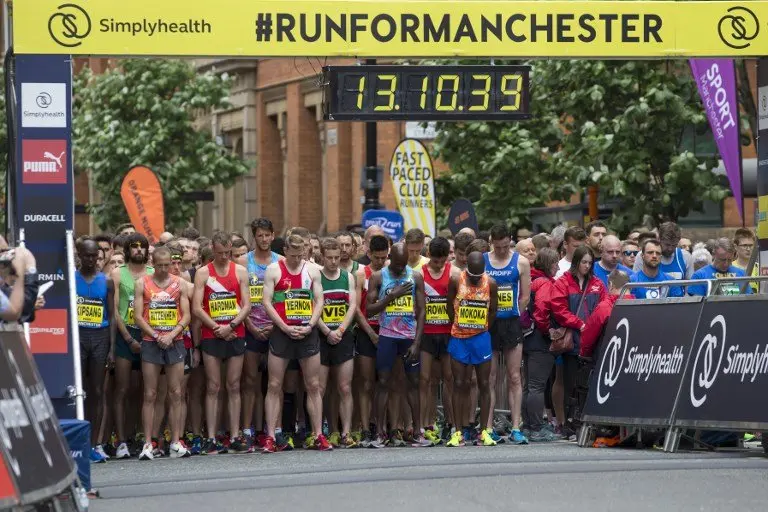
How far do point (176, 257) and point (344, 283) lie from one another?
1588mm

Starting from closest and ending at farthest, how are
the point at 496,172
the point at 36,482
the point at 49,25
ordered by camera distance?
the point at 36,482 < the point at 49,25 < the point at 496,172

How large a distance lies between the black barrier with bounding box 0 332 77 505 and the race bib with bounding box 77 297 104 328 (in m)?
5.12

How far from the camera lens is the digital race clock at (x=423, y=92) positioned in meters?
16.5

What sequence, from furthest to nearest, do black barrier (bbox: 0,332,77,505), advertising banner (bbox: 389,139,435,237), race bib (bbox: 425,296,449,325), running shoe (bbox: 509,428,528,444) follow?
advertising banner (bbox: 389,139,435,237)
race bib (bbox: 425,296,449,325)
running shoe (bbox: 509,428,528,444)
black barrier (bbox: 0,332,77,505)

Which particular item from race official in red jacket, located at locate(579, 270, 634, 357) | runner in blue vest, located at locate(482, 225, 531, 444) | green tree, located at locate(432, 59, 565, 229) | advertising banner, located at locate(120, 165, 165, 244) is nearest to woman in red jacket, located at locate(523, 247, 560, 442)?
runner in blue vest, located at locate(482, 225, 531, 444)

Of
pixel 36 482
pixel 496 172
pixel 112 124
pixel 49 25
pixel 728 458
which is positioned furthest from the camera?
pixel 112 124

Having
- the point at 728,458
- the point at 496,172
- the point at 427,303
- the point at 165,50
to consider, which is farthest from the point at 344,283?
the point at 496,172

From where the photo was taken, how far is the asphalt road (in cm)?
1156

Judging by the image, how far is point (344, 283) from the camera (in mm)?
16750

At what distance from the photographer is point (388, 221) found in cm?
2491

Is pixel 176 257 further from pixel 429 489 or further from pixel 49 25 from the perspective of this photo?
pixel 429 489

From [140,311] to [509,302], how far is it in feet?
11.4

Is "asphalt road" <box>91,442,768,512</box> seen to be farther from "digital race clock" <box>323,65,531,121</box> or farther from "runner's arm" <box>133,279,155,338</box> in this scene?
"digital race clock" <box>323,65,531,121</box>

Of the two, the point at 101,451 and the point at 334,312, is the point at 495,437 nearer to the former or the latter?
the point at 334,312
